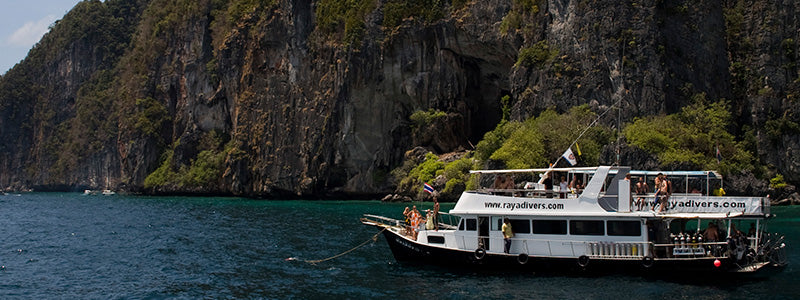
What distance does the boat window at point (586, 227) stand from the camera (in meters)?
31.1

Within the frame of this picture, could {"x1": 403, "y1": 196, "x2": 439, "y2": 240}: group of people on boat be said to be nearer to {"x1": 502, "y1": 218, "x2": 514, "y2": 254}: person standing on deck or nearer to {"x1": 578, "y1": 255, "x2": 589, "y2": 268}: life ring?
{"x1": 502, "y1": 218, "x2": 514, "y2": 254}: person standing on deck

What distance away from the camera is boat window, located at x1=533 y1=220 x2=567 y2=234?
31.4 metres

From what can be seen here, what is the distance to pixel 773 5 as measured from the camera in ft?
248

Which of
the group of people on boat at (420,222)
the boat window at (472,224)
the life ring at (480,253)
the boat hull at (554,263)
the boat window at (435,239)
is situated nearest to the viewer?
the boat hull at (554,263)

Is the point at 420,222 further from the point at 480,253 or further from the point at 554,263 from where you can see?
the point at 554,263

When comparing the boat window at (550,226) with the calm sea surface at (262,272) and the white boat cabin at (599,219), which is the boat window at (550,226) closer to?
the white boat cabin at (599,219)

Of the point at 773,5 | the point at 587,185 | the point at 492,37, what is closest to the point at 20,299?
the point at 587,185

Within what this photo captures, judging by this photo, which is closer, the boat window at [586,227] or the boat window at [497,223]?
the boat window at [586,227]

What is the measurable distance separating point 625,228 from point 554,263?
329cm

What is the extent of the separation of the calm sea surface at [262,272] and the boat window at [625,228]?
6.60ft

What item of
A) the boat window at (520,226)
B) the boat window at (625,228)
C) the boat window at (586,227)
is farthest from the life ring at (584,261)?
the boat window at (520,226)

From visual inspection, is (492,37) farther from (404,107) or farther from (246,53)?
(246,53)

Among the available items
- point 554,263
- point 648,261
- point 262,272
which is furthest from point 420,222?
point 648,261

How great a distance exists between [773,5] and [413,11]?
128ft
